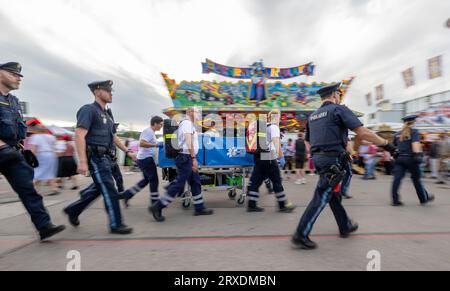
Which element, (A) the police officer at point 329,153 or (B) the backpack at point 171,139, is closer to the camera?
(A) the police officer at point 329,153

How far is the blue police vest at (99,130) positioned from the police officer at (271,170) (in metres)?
2.52

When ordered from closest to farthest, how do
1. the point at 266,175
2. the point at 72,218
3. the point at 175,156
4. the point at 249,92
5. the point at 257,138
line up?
the point at 72,218 → the point at 175,156 → the point at 257,138 → the point at 266,175 → the point at 249,92

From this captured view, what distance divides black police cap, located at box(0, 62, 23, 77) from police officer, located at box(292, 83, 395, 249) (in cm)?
365

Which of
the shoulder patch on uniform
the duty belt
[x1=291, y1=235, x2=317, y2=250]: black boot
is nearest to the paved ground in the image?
[x1=291, y1=235, x2=317, y2=250]: black boot

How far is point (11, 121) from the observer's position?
Result: 3135 millimetres

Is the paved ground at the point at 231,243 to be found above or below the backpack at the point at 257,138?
below

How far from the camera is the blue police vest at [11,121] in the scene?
10.0 ft

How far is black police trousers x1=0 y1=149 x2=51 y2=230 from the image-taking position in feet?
10.3

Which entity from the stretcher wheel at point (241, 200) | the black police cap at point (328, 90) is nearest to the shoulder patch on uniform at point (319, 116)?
the black police cap at point (328, 90)

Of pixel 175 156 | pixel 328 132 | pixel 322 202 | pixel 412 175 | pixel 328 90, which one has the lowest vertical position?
pixel 322 202

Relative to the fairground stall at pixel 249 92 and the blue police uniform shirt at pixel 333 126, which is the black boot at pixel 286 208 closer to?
the blue police uniform shirt at pixel 333 126

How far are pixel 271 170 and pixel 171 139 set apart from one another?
6.01ft

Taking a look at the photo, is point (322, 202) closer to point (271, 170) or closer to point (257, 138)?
point (271, 170)

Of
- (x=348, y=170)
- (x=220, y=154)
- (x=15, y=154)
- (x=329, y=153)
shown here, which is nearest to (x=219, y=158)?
(x=220, y=154)
